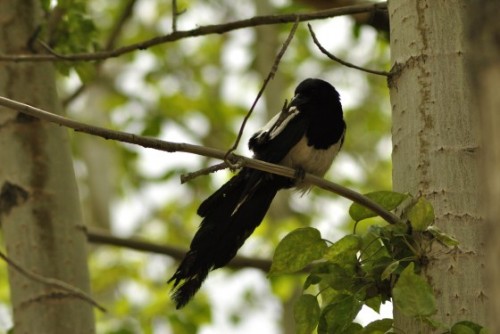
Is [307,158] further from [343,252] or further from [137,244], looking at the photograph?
[343,252]

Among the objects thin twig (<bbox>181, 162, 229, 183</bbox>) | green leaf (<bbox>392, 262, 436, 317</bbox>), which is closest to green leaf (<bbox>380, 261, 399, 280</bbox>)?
green leaf (<bbox>392, 262, 436, 317</bbox>)

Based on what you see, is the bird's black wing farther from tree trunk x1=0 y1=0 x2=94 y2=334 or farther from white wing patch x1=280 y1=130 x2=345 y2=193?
tree trunk x1=0 y1=0 x2=94 y2=334

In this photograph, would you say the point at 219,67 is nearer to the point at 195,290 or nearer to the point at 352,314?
the point at 195,290

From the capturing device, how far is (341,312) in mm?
1876

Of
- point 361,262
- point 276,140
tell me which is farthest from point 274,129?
point 361,262

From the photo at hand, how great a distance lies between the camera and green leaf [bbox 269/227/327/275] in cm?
198

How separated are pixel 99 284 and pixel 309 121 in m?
2.87

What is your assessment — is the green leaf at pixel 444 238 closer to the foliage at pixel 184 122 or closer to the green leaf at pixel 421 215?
the green leaf at pixel 421 215

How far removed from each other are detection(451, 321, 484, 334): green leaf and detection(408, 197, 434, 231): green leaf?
24 cm

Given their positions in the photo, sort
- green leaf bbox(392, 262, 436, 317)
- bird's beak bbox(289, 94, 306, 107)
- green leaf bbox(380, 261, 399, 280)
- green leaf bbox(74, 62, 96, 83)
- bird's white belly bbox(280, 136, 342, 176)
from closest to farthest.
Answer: green leaf bbox(392, 262, 436, 317) → green leaf bbox(380, 261, 399, 280) → green leaf bbox(74, 62, 96, 83) → bird's white belly bbox(280, 136, 342, 176) → bird's beak bbox(289, 94, 306, 107)

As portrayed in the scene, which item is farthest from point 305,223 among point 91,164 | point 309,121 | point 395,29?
point 395,29

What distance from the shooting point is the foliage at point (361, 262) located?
1882 mm

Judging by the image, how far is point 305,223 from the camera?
682cm

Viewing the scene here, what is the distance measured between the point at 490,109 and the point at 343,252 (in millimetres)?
1142
